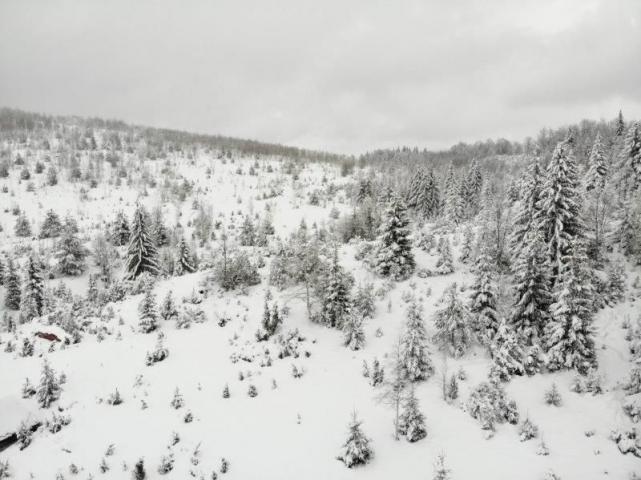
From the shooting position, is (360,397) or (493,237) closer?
(360,397)

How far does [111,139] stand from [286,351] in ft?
389

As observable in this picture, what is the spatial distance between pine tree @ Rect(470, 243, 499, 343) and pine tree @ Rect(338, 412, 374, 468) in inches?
377

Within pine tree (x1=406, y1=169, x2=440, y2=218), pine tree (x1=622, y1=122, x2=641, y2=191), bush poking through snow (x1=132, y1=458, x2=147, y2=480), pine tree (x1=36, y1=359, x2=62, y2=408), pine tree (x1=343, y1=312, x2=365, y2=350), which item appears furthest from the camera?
pine tree (x1=406, y1=169, x2=440, y2=218)

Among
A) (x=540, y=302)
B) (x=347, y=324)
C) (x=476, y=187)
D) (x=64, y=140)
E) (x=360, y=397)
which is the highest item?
(x=64, y=140)

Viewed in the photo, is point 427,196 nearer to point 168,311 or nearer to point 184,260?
point 184,260

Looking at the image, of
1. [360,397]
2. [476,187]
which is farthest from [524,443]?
[476,187]

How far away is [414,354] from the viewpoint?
55.9 feet

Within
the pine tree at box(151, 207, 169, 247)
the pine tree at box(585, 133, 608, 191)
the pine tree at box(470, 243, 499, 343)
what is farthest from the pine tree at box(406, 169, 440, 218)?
the pine tree at box(151, 207, 169, 247)

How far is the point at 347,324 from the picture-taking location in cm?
2083

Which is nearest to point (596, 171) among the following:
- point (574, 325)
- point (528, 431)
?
point (574, 325)

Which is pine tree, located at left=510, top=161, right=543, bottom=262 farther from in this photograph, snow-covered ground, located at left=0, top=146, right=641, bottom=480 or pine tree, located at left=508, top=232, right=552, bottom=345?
snow-covered ground, located at left=0, top=146, right=641, bottom=480

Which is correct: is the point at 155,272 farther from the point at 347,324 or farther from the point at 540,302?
the point at 540,302

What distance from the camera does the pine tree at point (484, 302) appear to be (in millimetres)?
19000

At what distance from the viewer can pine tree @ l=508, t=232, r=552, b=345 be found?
60.2 feet
